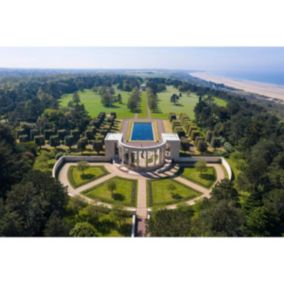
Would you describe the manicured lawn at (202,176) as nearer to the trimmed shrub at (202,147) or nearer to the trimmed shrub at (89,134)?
the trimmed shrub at (202,147)


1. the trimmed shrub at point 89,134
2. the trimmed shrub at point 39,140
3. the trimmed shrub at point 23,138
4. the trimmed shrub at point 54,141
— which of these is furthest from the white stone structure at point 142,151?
the trimmed shrub at point 23,138

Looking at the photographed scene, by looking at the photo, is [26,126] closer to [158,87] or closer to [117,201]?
[117,201]

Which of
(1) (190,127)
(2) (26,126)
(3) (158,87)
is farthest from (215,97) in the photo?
(2) (26,126)

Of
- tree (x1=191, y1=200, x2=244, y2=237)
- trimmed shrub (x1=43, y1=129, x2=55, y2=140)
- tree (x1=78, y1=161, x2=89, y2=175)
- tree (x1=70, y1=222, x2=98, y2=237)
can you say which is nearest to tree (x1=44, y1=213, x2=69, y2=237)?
tree (x1=70, y1=222, x2=98, y2=237)

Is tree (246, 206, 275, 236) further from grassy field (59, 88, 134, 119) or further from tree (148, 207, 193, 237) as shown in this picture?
grassy field (59, 88, 134, 119)

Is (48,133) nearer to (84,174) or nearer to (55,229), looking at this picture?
(84,174)

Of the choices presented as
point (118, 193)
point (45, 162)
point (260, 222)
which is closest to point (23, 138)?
point (45, 162)
